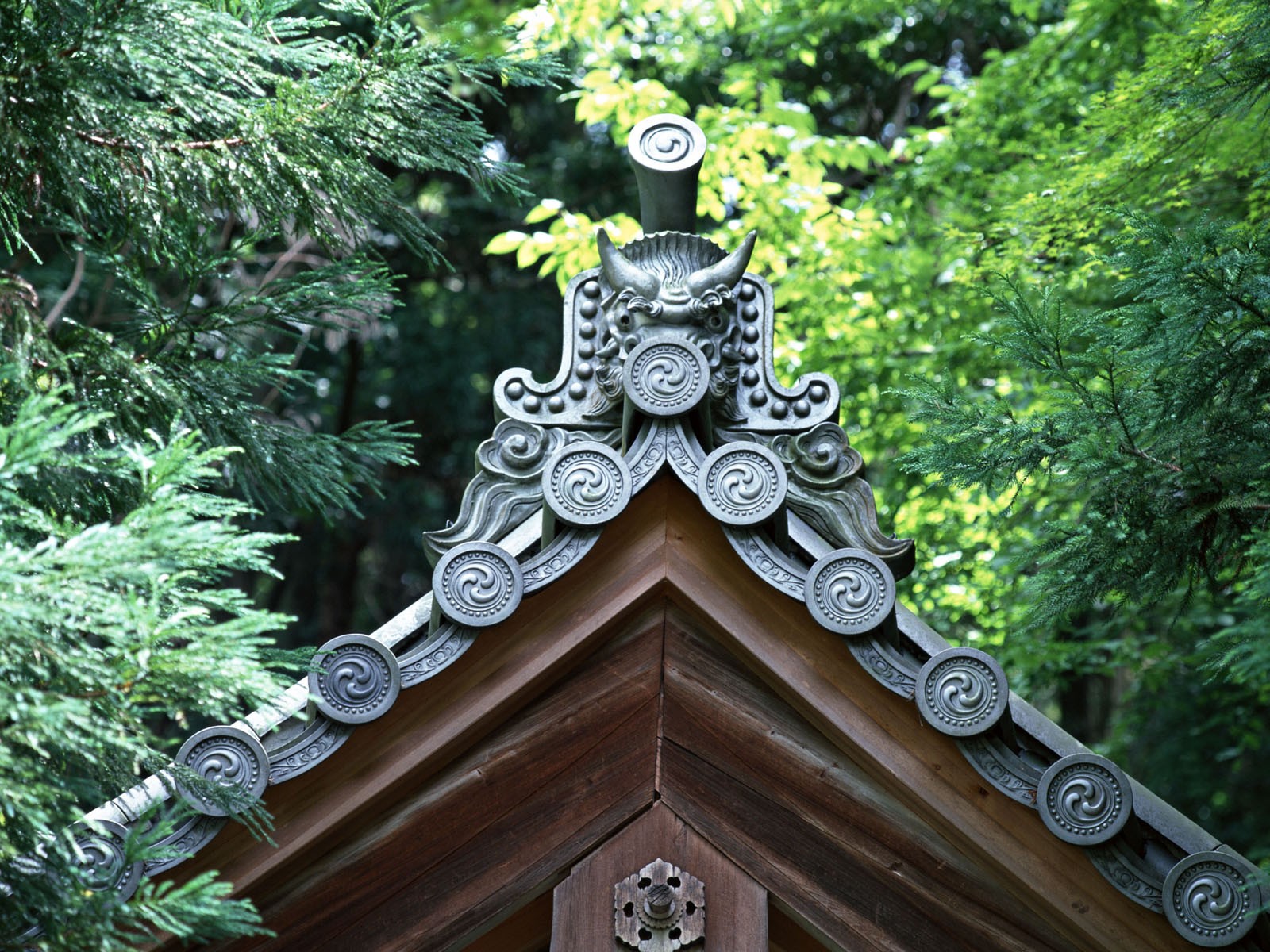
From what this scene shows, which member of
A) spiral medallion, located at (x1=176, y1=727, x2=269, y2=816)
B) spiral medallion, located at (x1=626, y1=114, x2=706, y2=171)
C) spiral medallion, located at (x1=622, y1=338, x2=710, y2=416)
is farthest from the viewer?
spiral medallion, located at (x1=626, y1=114, x2=706, y2=171)

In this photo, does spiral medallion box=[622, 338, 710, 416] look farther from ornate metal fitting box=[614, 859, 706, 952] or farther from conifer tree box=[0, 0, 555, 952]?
ornate metal fitting box=[614, 859, 706, 952]

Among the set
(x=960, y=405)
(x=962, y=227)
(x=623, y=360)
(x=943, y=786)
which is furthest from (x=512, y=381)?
(x=962, y=227)

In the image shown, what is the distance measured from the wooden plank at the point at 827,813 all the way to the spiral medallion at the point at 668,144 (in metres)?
1.14

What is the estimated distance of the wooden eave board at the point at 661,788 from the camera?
8.87 ft

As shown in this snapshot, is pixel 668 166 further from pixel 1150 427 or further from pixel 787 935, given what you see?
pixel 787 935

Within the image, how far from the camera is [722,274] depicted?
124 inches

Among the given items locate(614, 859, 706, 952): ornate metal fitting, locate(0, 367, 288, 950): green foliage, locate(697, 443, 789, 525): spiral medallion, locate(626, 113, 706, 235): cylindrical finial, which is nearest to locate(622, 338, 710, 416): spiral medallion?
locate(697, 443, 789, 525): spiral medallion

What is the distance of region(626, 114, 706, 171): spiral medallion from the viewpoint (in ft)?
10.7

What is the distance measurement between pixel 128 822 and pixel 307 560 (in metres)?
8.36

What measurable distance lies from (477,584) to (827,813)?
0.91 metres

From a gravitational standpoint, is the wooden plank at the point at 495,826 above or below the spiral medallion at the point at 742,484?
below

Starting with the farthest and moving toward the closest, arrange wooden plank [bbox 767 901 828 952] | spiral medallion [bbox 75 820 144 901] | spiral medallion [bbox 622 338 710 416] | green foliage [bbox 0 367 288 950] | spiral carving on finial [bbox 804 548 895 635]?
wooden plank [bbox 767 901 828 952] → spiral medallion [bbox 622 338 710 416] → spiral carving on finial [bbox 804 548 895 635] → spiral medallion [bbox 75 820 144 901] → green foliage [bbox 0 367 288 950]

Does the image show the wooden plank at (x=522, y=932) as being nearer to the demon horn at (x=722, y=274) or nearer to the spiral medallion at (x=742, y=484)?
the spiral medallion at (x=742, y=484)

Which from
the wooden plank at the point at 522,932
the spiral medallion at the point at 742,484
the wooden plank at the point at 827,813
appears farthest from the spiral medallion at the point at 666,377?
the wooden plank at the point at 522,932
